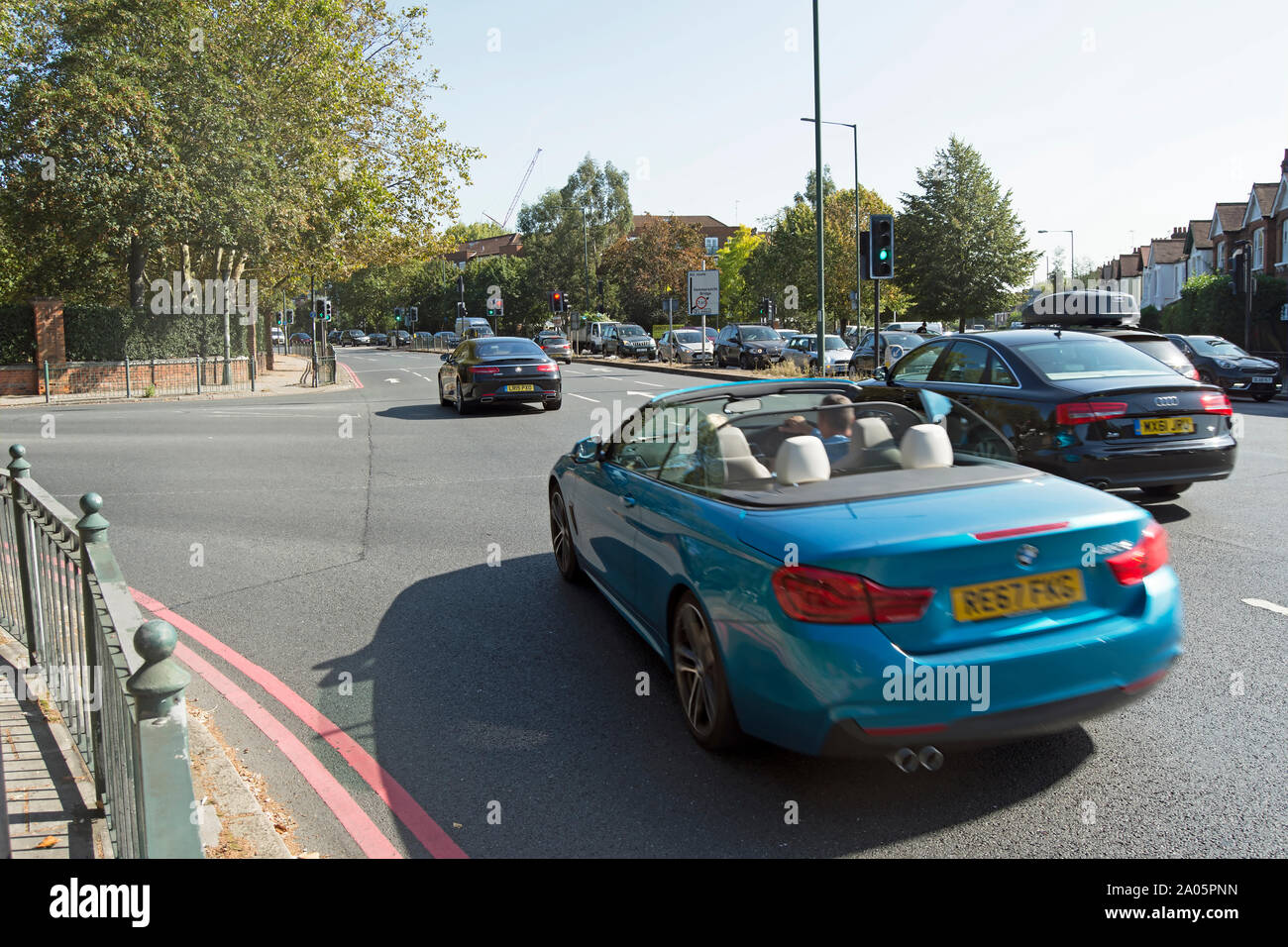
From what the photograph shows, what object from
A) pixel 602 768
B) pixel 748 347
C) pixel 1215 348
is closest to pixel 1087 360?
pixel 602 768

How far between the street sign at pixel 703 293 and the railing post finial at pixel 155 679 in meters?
31.7

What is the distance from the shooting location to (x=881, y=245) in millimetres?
20828

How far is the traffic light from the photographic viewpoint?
2077 centimetres

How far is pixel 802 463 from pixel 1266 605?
343cm

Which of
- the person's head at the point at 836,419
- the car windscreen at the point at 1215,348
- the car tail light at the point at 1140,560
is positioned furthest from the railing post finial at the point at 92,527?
the car windscreen at the point at 1215,348

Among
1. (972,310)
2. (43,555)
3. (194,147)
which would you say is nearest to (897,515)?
(43,555)

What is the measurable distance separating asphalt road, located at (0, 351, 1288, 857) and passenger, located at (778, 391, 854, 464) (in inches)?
53.3

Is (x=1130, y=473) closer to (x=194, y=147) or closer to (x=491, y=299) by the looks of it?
(x=194, y=147)

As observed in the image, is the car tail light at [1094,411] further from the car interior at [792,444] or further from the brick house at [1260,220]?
the brick house at [1260,220]

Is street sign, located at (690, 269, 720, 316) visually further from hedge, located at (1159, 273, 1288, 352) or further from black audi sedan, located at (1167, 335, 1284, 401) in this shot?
hedge, located at (1159, 273, 1288, 352)

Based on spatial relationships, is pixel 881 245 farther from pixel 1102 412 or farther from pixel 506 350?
pixel 1102 412

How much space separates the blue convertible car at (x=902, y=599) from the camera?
3.26 metres
